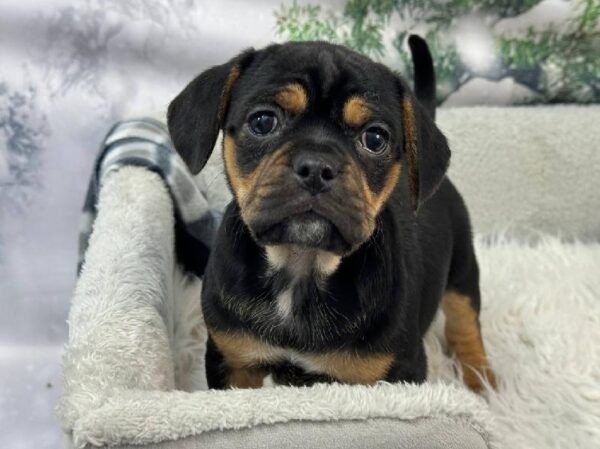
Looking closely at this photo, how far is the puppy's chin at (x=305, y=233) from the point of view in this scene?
1.59 m

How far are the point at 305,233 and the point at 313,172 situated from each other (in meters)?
0.14

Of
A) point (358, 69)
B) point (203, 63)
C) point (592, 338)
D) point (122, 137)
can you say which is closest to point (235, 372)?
point (358, 69)

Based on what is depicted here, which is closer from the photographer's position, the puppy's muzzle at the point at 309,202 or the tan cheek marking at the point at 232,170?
the puppy's muzzle at the point at 309,202

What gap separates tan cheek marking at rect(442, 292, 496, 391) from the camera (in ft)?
8.15

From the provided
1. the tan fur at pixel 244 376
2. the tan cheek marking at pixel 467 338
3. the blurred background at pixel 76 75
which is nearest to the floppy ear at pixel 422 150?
the tan fur at pixel 244 376

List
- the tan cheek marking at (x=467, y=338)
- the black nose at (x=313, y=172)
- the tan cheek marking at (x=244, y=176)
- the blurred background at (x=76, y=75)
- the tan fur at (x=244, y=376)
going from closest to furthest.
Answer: the black nose at (x=313, y=172) < the tan cheek marking at (x=244, y=176) < the tan fur at (x=244, y=376) < the tan cheek marking at (x=467, y=338) < the blurred background at (x=76, y=75)

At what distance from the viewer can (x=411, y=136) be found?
187cm

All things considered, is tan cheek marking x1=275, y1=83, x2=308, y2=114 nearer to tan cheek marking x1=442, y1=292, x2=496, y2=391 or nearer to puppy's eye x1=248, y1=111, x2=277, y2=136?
puppy's eye x1=248, y1=111, x2=277, y2=136

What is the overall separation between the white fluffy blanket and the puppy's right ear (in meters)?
0.47

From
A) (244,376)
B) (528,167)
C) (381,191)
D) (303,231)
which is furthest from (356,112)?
(528,167)

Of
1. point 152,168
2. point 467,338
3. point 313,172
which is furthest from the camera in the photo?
point 152,168

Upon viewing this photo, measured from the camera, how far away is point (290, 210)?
5.15 feet

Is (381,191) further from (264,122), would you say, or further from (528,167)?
(528,167)

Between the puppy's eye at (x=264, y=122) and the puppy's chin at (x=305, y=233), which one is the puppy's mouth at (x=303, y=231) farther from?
the puppy's eye at (x=264, y=122)
